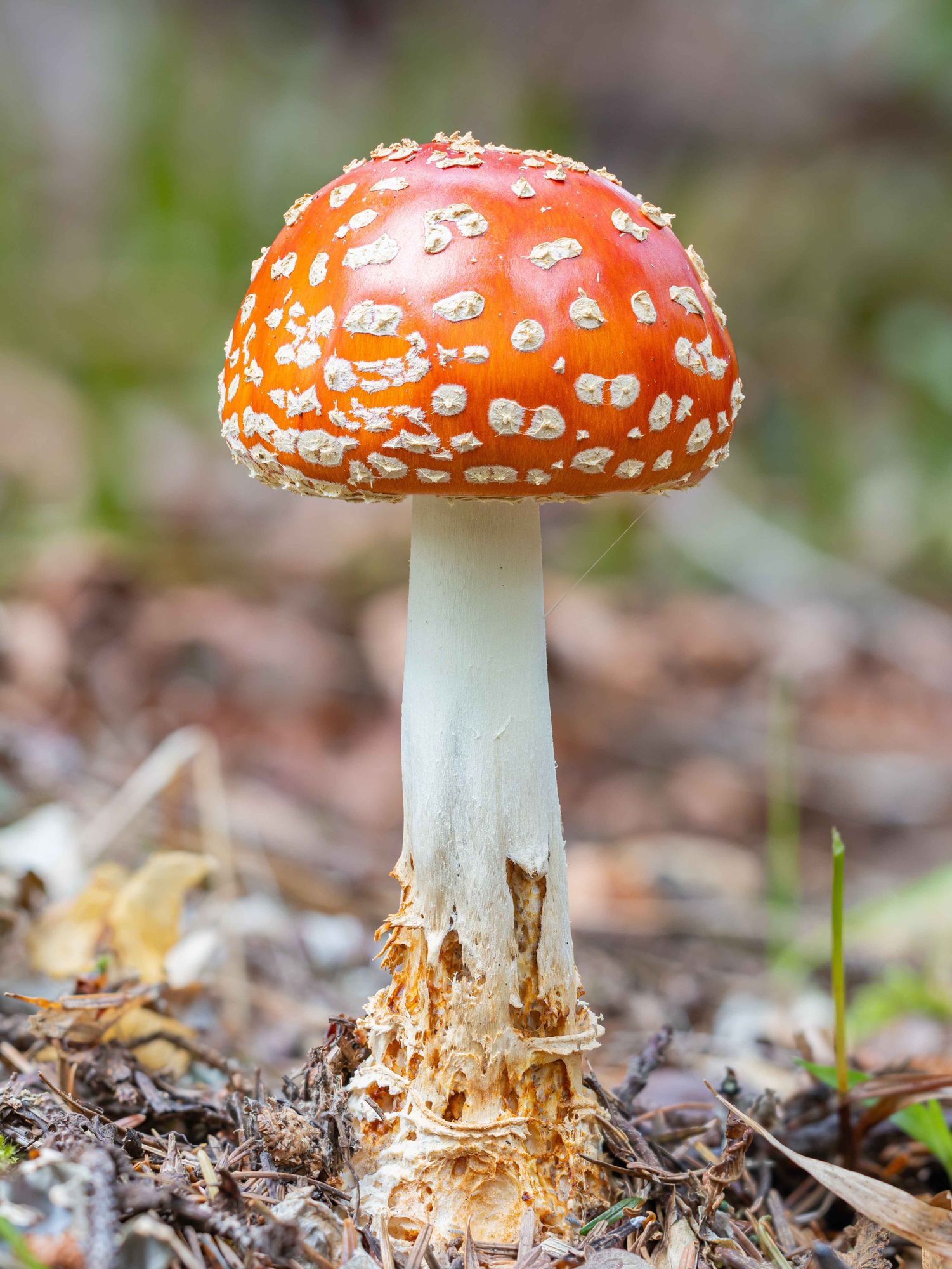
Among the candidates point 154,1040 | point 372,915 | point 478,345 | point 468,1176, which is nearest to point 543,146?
point 372,915

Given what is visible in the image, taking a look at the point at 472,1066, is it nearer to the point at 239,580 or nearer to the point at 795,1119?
the point at 795,1119

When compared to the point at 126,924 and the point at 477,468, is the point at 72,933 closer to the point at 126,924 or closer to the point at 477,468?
the point at 126,924

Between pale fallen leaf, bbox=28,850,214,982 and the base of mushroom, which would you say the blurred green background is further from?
the base of mushroom

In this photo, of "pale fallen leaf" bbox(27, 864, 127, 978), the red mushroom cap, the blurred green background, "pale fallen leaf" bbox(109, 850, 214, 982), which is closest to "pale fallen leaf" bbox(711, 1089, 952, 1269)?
the red mushroom cap

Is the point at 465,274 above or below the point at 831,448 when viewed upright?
below

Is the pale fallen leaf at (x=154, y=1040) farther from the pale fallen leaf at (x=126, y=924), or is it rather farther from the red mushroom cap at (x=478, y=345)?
the red mushroom cap at (x=478, y=345)

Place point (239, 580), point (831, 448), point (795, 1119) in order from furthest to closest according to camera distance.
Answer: point (831, 448)
point (239, 580)
point (795, 1119)

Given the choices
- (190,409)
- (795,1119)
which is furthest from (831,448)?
(795,1119)
